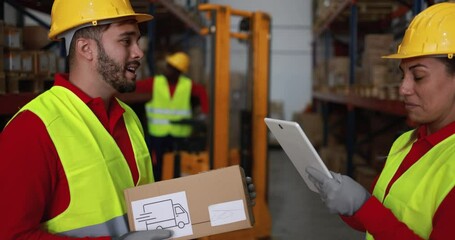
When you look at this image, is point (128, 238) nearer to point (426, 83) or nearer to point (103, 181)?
point (103, 181)

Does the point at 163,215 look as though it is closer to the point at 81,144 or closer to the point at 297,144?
the point at 81,144

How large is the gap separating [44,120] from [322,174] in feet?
3.76

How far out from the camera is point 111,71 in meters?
2.16

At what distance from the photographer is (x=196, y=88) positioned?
301 inches

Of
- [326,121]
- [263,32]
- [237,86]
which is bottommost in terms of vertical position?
[326,121]

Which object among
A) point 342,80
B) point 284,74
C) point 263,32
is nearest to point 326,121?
point 342,80

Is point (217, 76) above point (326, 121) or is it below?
above

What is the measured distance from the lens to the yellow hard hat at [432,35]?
2002 mm

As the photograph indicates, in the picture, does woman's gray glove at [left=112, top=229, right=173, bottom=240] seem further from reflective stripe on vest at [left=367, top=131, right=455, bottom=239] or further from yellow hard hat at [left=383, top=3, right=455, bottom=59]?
yellow hard hat at [left=383, top=3, right=455, bottom=59]

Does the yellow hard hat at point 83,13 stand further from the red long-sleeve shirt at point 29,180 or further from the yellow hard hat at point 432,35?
the yellow hard hat at point 432,35

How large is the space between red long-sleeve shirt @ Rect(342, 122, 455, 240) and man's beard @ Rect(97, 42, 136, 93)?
1.18 metres

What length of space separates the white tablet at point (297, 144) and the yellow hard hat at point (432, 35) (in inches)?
23.5

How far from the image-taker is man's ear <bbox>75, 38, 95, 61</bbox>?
7.02 ft

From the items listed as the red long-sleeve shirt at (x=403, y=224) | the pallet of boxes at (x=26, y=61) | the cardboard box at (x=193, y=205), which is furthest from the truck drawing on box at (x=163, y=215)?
the pallet of boxes at (x=26, y=61)
